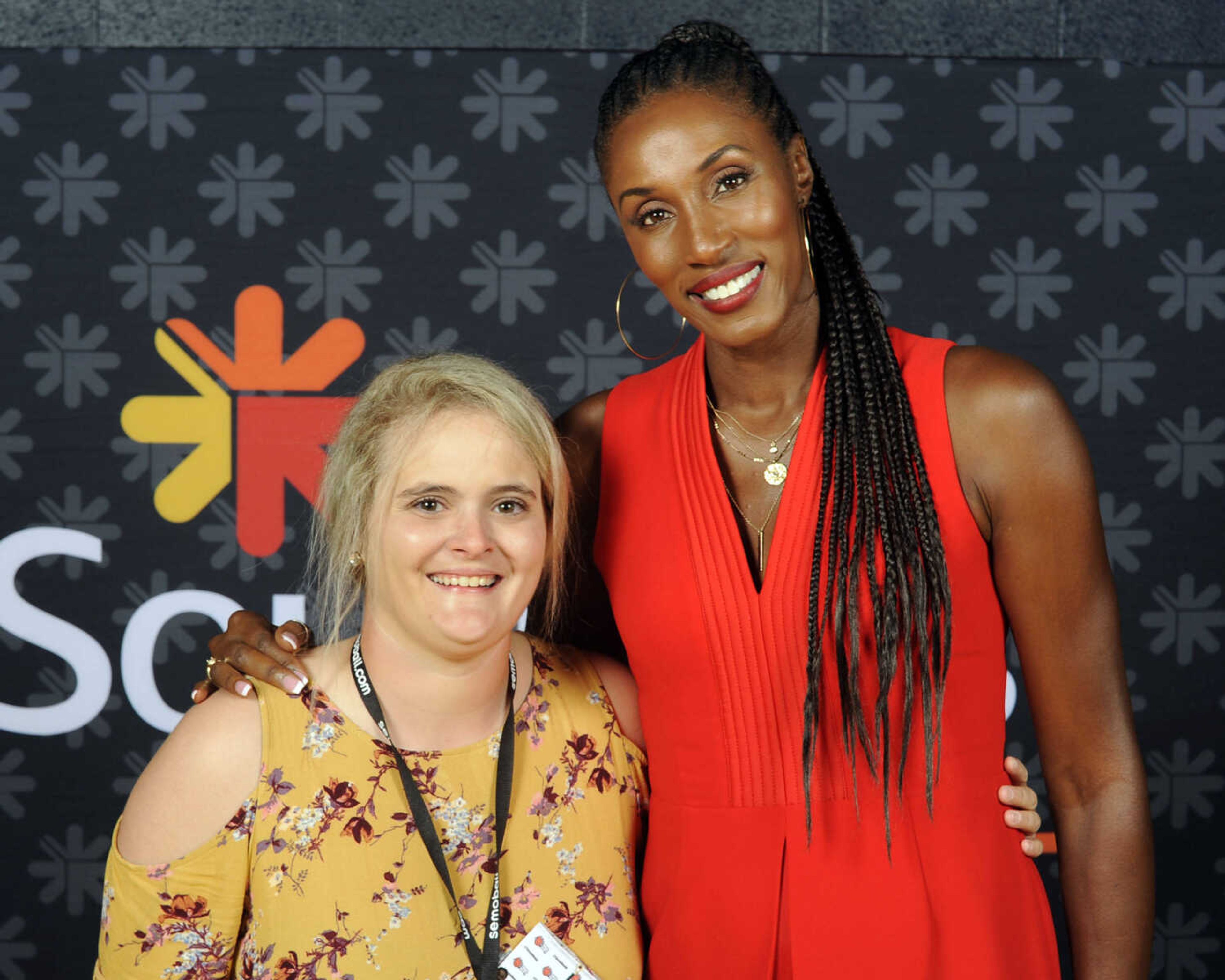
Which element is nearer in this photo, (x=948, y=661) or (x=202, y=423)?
(x=948, y=661)

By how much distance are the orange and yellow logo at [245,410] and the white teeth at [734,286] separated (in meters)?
1.65

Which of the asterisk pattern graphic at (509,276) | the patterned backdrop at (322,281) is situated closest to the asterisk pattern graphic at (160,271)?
the patterned backdrop at (322,281)

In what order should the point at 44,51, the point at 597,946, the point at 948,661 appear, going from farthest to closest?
the point at 44,51
the point at 597,946
the point at 948,661

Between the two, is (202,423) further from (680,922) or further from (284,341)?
(680,922)

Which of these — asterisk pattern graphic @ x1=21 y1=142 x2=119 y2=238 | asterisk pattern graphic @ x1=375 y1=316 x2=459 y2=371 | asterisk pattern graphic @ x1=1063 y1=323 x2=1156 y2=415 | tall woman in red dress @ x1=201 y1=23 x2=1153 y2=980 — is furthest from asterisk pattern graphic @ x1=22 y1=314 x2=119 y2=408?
asterisk pattern graphic @ x1=1063 y1=323 x2=1156 y2=415

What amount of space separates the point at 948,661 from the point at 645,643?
15.2 inches

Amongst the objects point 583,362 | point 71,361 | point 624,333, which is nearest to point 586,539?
point 624,333

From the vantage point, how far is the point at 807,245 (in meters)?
Result: 1.63

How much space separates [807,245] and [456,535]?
0.60 metres

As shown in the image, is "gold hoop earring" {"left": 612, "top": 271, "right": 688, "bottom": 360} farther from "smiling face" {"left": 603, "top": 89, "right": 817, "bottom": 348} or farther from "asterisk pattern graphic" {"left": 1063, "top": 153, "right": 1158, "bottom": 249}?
"asterisk pattern graphic" {"left": 1063, "top": 153, "right": 1158, "bottom": 249}

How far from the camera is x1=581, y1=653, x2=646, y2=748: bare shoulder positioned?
177 centimetres

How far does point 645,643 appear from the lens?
63.6 inches

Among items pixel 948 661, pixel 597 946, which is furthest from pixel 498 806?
pixel 948 661

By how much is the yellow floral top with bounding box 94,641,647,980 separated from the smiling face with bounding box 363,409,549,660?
0.18m
